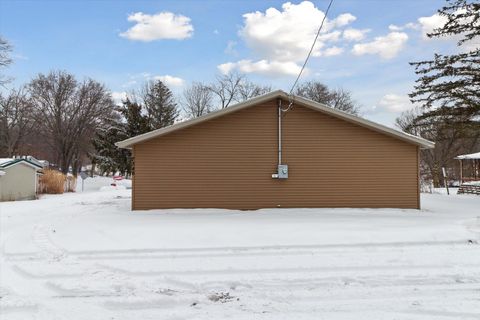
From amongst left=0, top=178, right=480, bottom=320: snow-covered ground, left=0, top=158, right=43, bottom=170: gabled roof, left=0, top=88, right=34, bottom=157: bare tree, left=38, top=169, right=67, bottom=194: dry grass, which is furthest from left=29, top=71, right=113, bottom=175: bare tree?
left=0, top=178, right=480, bottom=320: snow-covered ground

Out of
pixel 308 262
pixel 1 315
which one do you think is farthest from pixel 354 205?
pixel 1 315

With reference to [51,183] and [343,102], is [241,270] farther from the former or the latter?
[343,102]

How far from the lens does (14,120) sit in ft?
139

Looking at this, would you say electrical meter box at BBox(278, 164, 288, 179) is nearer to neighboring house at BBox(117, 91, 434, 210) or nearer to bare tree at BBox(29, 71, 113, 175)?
neighboring house at BBox(117, 91, 434, 210)

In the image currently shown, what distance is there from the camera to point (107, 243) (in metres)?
8.23

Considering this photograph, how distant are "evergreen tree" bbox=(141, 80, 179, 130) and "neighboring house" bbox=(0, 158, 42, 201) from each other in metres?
25.4

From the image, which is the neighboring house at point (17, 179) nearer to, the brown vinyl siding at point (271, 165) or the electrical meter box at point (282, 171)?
the brown vinyl siding at point (271, 165)

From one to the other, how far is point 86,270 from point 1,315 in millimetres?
1827

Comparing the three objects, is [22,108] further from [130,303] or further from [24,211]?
[130,303]

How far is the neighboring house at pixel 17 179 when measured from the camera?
20578 mm

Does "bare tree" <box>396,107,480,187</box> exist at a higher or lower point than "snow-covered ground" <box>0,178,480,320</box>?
higher

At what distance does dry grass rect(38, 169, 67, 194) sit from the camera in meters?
25.5

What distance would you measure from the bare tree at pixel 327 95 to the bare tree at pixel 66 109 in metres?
22.3

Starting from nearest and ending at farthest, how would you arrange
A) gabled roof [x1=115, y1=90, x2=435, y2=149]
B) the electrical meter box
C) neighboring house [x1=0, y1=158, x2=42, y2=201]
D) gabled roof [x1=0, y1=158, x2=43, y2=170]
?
gabled roof [x1=115, y1=90, x2=435, y2=149] → the electrical meter box → neighboring house [x1=0, y1=158, x2=42, y2=201] → gabled roof [x1=0, y1=158, x2=43, y2=170]
